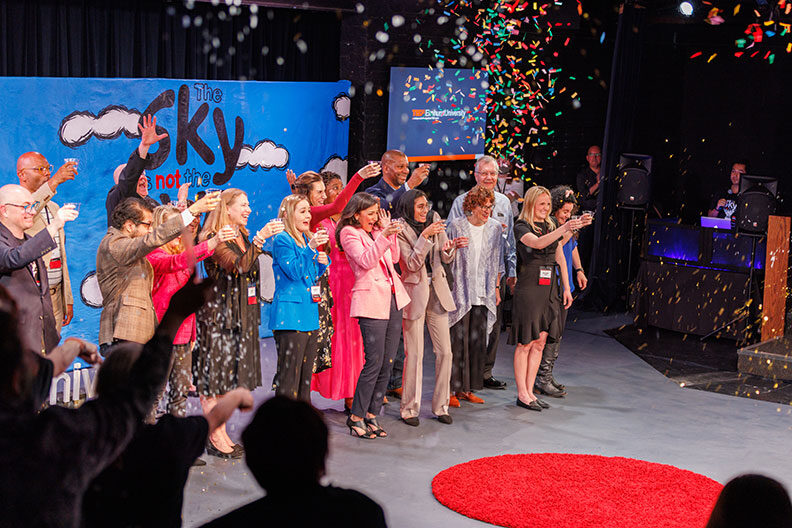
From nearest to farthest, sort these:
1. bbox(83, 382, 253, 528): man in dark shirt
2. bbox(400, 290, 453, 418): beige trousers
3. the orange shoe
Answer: bbox(83, 382, 253, 528): man in dark shirt < bbox(400, 290, 453, 418): beige trousers < the orange shoe

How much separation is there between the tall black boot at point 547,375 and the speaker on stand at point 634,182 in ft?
11.0

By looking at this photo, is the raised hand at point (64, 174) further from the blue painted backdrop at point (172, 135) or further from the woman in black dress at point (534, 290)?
the woman in black dress at point (534, 290)

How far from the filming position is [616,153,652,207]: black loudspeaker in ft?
31.4

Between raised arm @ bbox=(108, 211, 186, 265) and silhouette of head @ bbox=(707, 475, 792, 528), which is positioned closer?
silhouette of head @ bbox=(707, 475, 792, 528)

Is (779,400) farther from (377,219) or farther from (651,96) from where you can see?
(651,96)

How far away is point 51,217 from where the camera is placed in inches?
224

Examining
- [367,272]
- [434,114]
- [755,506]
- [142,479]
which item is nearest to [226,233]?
[367,272]

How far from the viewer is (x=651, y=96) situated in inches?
448

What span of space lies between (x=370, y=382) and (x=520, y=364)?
1259 millimetres

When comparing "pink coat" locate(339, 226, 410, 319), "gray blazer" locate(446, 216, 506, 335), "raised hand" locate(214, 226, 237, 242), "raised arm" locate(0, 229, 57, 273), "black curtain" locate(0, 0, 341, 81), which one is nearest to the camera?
"raised arm" locate(0, 229, 57, 273)

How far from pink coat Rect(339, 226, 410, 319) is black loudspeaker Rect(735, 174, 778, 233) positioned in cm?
401

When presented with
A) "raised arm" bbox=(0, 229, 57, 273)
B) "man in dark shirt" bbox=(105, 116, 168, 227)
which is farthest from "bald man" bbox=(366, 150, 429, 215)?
"raised arm" bbox=(0, 229, 57, 273)

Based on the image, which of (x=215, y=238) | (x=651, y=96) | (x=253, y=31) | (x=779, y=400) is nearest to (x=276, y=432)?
(x=215, y=238)

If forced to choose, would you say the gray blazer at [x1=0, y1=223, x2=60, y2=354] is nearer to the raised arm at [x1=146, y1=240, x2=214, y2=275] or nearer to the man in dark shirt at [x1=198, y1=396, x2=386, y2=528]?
the raised arm at [x1=146, y1=240, x2=214, y2=275]
